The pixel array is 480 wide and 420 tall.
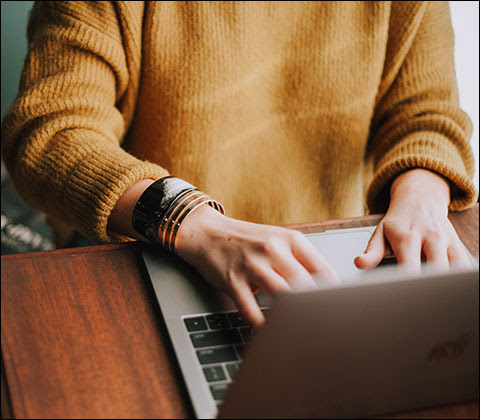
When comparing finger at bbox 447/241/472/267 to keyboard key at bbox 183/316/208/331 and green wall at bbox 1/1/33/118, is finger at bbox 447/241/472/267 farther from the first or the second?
green wall at bbox 1/1/33/118

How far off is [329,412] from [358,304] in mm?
110

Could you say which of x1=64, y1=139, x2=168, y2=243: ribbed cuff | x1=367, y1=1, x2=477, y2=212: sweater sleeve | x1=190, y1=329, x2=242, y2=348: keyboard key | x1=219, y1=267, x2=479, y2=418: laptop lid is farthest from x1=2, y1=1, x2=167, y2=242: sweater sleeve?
x1=367, y1=1, x2=477, y2=212: sweater sleeve

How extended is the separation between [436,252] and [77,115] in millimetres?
480

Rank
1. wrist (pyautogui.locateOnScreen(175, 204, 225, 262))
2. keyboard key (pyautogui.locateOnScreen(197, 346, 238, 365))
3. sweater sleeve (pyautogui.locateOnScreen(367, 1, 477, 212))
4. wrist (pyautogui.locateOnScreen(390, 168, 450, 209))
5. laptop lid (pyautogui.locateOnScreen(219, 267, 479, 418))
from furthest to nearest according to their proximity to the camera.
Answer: sweater sleeve (pyautogui.locateOnScreen(367, 1, 477, 212)) → wrist (pyautogui.locateOnScreen(390, 168, 450, 209)) → wrist (pyautogui.locateOnScreen(175, 204, 225, 262)) → keyboard key (pyautogui.locateOnScreen(197, 346, 238, 365)) → laptop lid (pyautogui.locateOnScreen(219, 267, 479, 418))

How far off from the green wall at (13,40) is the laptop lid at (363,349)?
3.63ft

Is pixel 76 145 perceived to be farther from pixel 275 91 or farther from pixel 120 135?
pixel 275 91

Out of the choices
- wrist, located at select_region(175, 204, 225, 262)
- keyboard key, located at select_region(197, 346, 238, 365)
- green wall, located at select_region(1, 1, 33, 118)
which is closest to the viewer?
keyboard key, located at select_region(197, 346, 238, 365)

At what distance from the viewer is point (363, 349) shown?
0.32m

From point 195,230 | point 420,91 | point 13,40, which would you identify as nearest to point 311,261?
point 195,230

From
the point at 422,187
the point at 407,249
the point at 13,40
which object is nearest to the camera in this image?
the point at 407,249

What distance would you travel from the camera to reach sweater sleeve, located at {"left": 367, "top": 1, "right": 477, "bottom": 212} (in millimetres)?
807

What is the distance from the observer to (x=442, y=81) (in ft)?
2.90

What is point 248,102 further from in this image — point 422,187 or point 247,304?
point 247,304

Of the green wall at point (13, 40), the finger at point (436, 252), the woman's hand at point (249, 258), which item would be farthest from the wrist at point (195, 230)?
the green wall at point (13, 40)
